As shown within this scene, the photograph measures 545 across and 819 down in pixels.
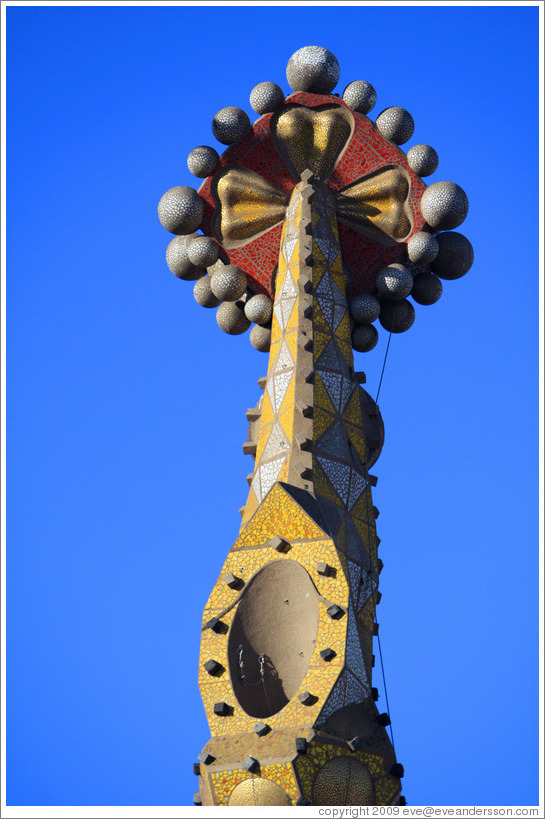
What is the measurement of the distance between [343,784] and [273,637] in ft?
7.38

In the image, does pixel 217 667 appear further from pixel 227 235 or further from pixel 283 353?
pixel 227 235

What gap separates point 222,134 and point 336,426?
5511 millimetres

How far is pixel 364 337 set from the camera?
85.3ft

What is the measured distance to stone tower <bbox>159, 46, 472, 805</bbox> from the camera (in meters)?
20.5

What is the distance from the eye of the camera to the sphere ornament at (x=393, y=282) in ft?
84.7

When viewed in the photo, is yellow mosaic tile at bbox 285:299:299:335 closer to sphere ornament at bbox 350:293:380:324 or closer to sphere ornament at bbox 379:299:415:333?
sphere ornament at bbox 350:293:380:324

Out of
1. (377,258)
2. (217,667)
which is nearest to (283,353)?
(377,258)

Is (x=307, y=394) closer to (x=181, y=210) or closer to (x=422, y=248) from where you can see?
(x=422, y=248)

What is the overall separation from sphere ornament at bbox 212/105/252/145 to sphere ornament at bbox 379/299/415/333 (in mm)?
3542

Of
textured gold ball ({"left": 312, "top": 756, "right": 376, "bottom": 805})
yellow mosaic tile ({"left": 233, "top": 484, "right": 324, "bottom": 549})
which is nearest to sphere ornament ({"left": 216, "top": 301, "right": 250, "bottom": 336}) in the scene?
yellow mosaic tile ({"left": 233, "top": 484, "right": 324, "bottom": 549})

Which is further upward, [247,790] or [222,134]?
[222,134]

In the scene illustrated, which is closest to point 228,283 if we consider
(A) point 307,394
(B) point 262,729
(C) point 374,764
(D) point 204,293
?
(D) point 204,293

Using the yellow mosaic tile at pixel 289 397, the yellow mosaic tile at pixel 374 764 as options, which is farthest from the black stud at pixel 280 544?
the yellow mosaic tile at pixel 374 764

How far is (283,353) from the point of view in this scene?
79.2 ft
